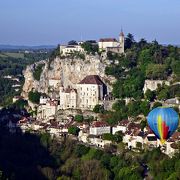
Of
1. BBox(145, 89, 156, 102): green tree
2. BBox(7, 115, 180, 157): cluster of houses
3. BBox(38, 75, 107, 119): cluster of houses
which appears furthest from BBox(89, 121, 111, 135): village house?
BBox(38, 75, 107, 119): cluster of houses

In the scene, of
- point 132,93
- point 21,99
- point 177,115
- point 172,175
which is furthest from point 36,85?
point 172,175

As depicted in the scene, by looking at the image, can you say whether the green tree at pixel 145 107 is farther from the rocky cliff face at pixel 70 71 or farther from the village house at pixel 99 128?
the rocky cliff face at pixel 70 71

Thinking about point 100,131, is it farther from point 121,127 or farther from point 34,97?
point 34,97

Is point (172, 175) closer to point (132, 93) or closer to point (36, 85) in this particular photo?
point (132, 93)

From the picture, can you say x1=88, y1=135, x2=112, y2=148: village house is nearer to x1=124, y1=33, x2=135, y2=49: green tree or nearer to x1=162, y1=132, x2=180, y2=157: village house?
x1=162, y1=132, x2=180, y2=157: village house

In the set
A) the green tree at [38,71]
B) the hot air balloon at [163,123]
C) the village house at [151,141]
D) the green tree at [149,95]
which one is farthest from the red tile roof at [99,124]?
the green tree at [38,71]
